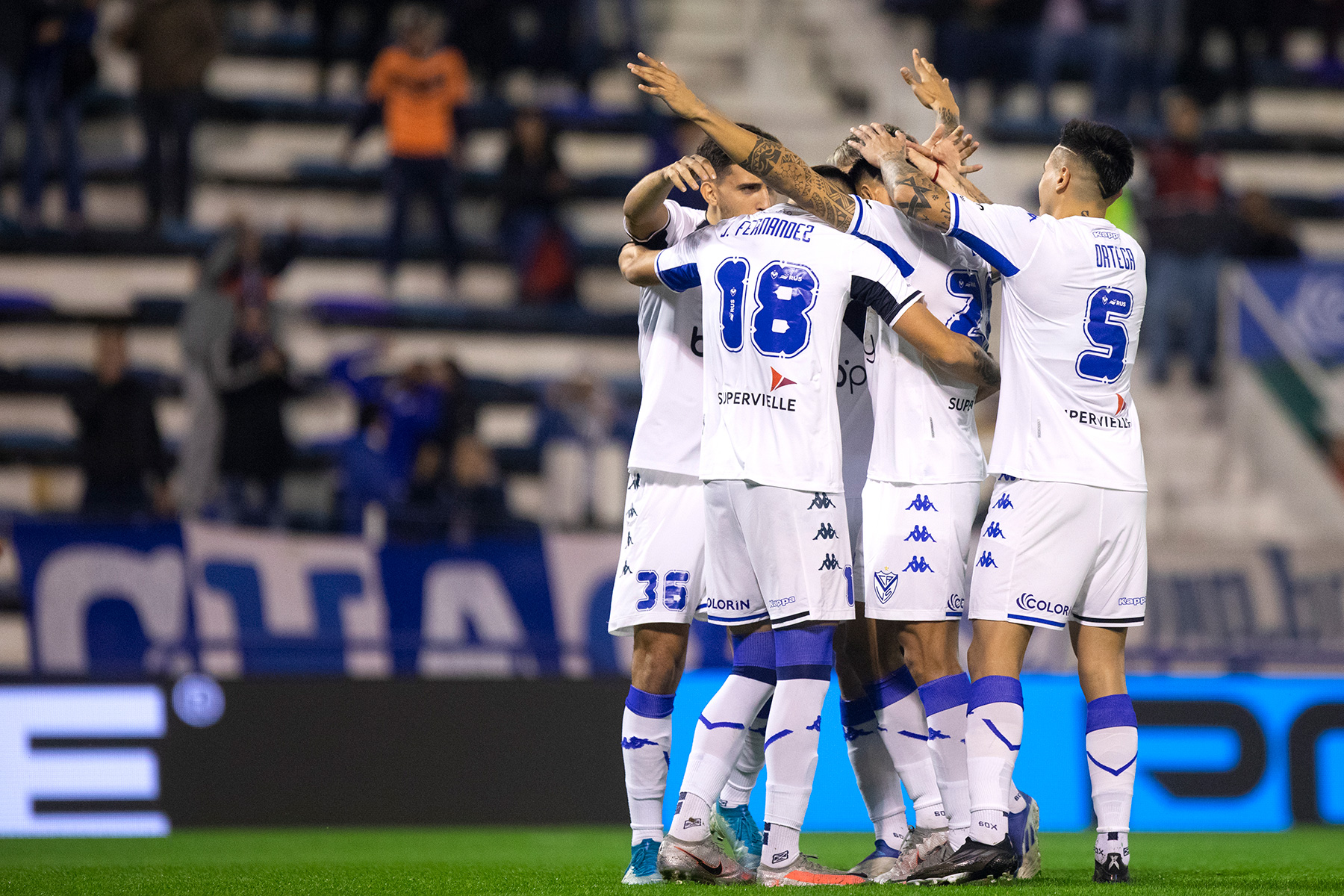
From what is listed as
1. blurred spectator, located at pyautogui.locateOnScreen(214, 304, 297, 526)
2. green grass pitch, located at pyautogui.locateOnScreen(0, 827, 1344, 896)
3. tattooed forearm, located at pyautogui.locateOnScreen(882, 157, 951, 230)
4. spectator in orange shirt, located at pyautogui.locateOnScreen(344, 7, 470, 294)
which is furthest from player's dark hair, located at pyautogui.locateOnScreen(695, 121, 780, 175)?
spectator in orange shirt, located at pyautogui.locateOnScreen(344, 7, 470, 294)

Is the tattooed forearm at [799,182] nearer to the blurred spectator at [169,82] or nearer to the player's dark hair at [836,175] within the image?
the player's dark hair at [836,175]

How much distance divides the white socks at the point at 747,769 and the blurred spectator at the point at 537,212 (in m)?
9.67

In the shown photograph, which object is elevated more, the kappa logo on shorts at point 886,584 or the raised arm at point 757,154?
the raised arm at point 757,154

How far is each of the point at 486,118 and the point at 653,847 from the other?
12783mm

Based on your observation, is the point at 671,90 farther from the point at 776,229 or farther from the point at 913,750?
the point at 913,750

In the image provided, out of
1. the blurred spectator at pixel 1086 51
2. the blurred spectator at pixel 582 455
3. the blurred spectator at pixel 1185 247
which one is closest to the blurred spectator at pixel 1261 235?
the blurred spectator at pixel 1185 247

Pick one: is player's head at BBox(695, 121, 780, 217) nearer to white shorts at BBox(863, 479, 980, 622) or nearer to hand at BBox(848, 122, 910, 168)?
hand at BBox(848, 122, 910, 168)

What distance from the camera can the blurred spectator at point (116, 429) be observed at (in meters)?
11.9

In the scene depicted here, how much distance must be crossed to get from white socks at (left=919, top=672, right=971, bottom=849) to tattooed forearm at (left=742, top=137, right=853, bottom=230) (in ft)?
5.69

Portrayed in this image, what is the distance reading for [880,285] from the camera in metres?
5.68

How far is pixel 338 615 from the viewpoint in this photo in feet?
34.1

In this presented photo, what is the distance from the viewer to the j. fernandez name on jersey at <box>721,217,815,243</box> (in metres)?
5.68

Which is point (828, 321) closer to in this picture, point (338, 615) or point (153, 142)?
point (338, 615)

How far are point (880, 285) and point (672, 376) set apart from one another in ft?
3.04
